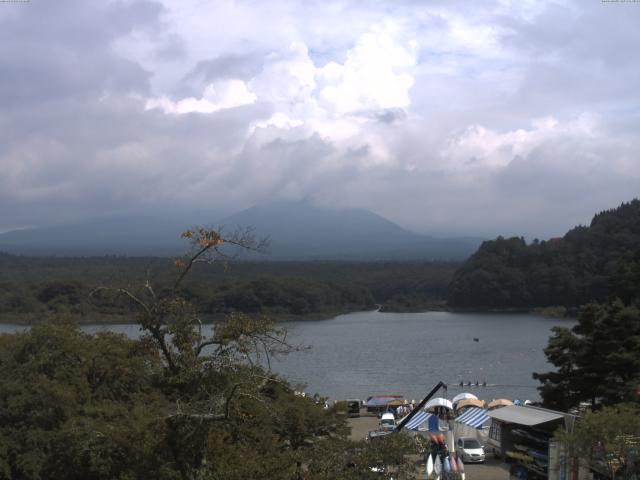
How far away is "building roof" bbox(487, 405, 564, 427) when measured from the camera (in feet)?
42.2

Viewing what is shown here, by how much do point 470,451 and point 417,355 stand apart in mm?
26286

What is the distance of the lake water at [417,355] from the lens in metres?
31.4

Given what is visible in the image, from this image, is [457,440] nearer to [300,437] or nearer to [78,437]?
[300,437]

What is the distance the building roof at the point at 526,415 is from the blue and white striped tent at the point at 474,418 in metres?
3.05

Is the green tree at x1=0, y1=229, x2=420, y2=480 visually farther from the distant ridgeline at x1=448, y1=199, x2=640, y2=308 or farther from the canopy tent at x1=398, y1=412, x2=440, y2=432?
the distant ridgeline at x1=448, y1=199, x2=640, y2=308

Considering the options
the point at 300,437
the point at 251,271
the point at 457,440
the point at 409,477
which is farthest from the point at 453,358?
the point at 251,271

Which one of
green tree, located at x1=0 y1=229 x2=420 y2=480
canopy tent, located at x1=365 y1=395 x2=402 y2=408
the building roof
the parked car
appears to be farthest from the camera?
canopy tent, located at x1=365 y1=395 x2=402 y2=408

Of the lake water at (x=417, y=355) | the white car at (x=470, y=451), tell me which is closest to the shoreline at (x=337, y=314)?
the lake water at (x=417, y=355)

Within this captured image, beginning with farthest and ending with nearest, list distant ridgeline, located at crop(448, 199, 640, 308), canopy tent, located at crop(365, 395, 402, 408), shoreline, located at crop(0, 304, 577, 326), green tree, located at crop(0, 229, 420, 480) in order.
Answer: distant ridgeline, located at crop(448, 199, 640, 308), shoreline, located at crop(0, 304, 577, 326), canopy tent, located at crop(365, 395, 402, 408), green tree, located at crop(0, 229, 420, 480)

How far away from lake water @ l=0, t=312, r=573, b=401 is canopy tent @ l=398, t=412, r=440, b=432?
427cm

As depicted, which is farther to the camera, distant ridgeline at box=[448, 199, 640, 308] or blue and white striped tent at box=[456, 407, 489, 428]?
distant ridgeline at box=[448, 199, 640, 308]

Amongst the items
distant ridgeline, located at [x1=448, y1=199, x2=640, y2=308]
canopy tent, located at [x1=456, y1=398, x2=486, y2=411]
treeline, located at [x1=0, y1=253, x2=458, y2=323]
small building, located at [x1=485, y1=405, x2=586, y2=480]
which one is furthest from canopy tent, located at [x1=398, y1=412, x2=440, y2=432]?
distant ridgeline, located at [x1=448, y1=199, x2=640, y2=308]

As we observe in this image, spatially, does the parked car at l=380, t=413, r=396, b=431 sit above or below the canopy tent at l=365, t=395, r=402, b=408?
above

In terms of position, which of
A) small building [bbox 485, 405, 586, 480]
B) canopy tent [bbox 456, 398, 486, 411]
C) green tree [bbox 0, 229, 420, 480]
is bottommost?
canopy tent [bbox 456, 398, 486, 411]
